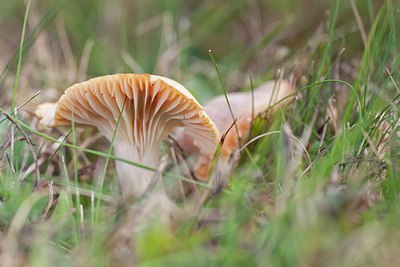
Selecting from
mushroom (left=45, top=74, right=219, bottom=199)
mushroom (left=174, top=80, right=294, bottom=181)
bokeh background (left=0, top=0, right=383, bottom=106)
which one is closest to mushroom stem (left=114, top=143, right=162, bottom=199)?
mushroom (left=45, top=74, right=219, bottom=199)

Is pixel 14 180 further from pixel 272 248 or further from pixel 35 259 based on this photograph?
pixel 272 248

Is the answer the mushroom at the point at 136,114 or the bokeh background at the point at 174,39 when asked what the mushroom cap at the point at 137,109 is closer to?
the mushroom at the point at 136,114

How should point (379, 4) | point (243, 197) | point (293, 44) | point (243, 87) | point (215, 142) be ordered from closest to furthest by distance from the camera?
1. point (243, 197)
2. point (215, 142)
3. point (243, 87)
4. point (379, 4)
5. point (293, 44)

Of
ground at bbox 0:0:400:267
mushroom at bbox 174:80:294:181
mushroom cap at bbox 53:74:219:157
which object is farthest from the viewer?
mushroom at bbox 174:80:294:181

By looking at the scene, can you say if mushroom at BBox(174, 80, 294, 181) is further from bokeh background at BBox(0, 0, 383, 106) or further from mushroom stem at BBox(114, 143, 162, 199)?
bokeh background at BBox(0, 0, 383, 106)

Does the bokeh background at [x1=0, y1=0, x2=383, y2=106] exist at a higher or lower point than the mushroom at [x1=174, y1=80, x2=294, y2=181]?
higher

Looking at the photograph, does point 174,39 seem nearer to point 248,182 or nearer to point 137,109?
point 137,109

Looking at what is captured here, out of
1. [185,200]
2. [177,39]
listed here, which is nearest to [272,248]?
[185,200]
